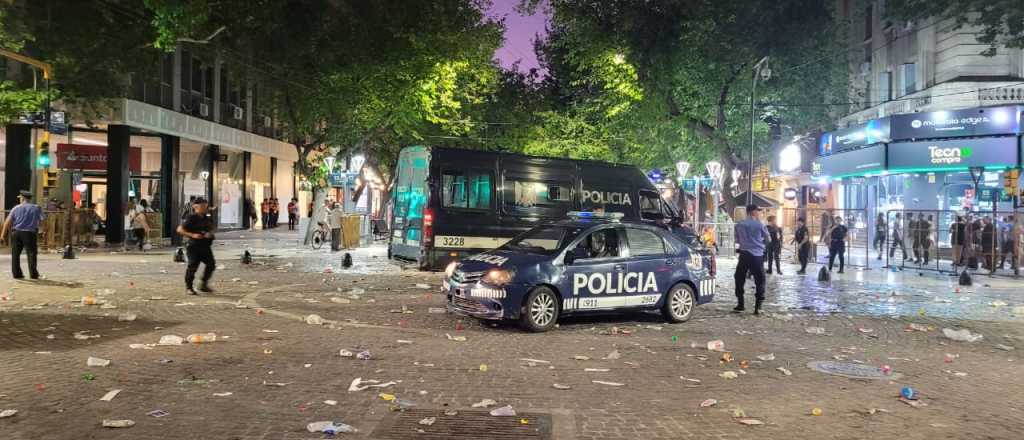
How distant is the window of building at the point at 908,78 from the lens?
32.7 meters

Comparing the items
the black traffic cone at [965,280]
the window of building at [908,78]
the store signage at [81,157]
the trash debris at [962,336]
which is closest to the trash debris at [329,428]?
the trash debris at [962,336]

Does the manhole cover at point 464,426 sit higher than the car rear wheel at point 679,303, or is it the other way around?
the car rear wheel at point 679,303

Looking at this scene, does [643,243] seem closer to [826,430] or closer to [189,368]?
[826,430]

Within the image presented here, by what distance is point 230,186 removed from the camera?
3947 centimetres

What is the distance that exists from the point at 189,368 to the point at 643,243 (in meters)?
6.30

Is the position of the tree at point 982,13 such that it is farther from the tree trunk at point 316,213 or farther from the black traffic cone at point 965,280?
the tree trunk at point 316,213

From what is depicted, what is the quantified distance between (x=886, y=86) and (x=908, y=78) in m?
2.22

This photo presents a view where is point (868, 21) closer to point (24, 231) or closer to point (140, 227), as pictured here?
point (140, 227)

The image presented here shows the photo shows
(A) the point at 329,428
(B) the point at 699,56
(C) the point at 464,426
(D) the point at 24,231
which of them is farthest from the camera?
(B) the point at 699,56

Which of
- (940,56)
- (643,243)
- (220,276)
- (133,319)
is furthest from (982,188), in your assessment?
(133,319)

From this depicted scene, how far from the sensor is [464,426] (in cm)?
581

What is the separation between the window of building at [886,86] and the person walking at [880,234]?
42.1 ft

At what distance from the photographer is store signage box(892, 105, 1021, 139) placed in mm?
25531

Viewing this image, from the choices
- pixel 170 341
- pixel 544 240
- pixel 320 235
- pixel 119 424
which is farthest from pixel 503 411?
pixel 320 235
